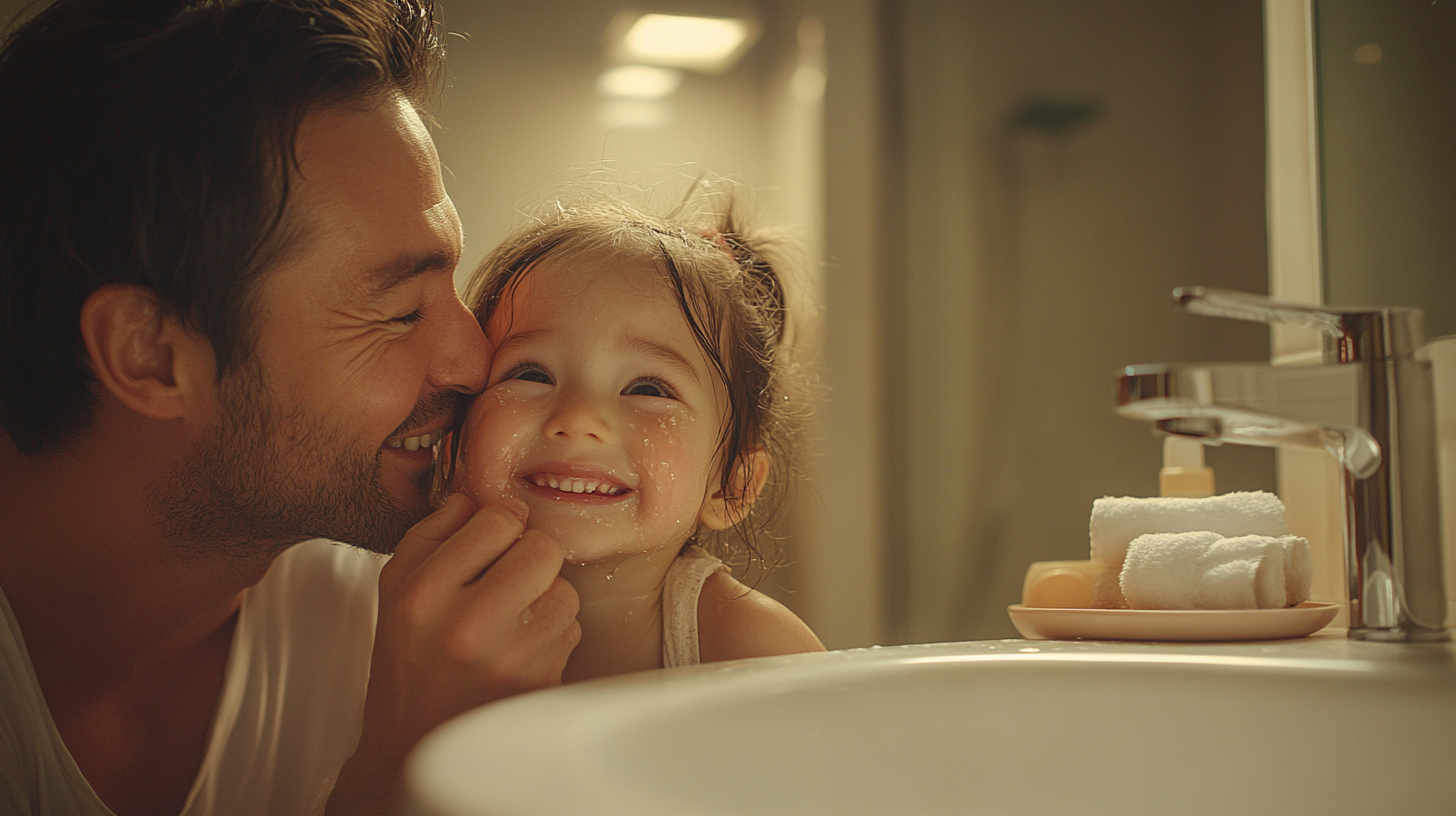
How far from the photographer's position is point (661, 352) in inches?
31.9

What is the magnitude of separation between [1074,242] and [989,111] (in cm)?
27

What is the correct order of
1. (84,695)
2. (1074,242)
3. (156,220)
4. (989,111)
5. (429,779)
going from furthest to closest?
(989,111), (1074,242), (84,695), (156,220), (429,779)

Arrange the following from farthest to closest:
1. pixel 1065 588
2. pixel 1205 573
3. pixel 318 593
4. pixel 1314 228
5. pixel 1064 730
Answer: pixel 318 593 → pixel 1314 228 → pixel 1065 588 → pixel 1205 573 → pixel 1064 730

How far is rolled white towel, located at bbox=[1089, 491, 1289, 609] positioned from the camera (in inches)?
29.0

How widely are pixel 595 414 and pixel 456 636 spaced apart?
0.20m

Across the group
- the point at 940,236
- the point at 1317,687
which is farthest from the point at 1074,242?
the point at 1317,687

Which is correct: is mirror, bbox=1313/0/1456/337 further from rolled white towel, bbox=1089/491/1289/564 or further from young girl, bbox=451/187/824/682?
young girl, bbox=451/187/824/682

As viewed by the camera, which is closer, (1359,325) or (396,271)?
(1359,325)

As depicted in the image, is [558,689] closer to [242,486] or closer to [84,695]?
[242,486]

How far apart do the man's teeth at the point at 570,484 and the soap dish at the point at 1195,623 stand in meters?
0.36

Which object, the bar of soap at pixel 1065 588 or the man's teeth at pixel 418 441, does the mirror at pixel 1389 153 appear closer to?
the bar of soap at pixel 1065 588

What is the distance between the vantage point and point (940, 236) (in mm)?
1540

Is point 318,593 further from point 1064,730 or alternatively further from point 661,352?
point 1064,730

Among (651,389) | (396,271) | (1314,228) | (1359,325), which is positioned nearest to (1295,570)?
(1359,325)
